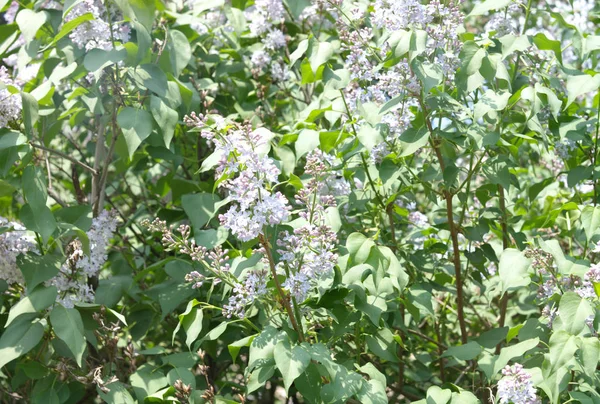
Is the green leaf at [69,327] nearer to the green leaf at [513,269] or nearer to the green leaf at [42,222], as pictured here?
the green leaf at [42,222]

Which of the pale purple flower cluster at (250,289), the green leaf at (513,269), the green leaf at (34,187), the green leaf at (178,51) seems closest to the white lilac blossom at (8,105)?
the green leaf at (34,187)

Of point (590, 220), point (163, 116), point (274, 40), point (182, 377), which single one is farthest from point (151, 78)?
point (590, 220)

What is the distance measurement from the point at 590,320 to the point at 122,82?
1550 millimetres

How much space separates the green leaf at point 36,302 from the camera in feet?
7.44

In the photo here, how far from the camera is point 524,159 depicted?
4426mm

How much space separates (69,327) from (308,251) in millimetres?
749

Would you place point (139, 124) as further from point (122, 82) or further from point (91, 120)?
point (91, 120)

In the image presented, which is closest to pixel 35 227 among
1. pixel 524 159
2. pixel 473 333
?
pixel 473 333

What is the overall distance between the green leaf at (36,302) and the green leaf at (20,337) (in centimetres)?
3

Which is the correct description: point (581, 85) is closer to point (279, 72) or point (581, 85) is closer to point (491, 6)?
point (491, 6)

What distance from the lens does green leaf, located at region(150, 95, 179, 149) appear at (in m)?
2.28

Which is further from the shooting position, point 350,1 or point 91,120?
point 91,120

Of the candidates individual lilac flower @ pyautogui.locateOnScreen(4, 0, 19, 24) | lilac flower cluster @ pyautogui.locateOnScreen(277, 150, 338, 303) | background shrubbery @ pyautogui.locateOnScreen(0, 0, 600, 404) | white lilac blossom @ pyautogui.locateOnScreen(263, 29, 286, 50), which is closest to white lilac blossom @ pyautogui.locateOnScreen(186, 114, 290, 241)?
Result: background shrubbery @ pyautogui.locateOnScreen(0, 0, 600, 404)

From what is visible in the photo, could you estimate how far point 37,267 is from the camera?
92.2 inches
